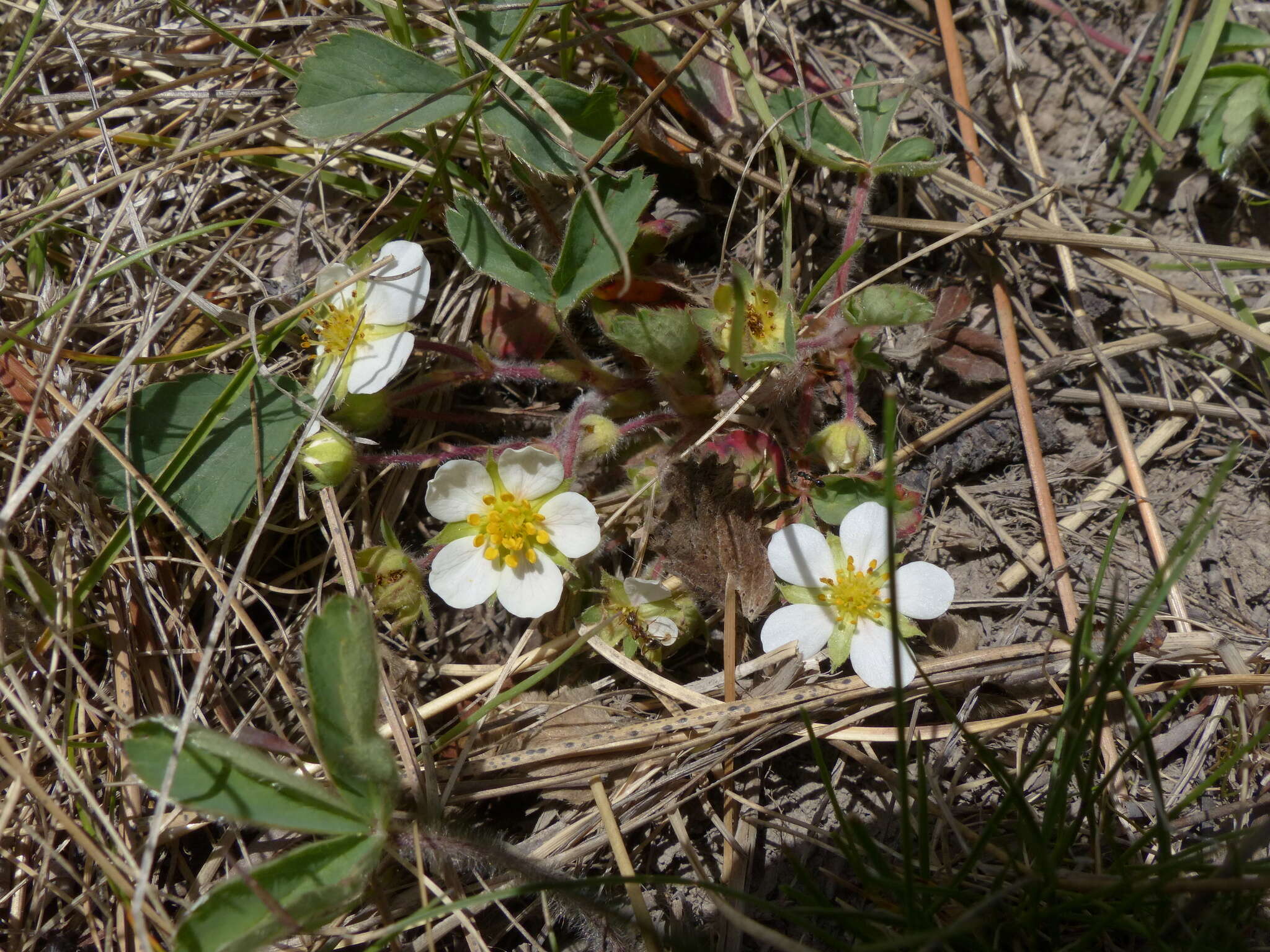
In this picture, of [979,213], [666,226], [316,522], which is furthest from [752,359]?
[316,522]

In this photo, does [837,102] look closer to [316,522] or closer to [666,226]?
[666,226]

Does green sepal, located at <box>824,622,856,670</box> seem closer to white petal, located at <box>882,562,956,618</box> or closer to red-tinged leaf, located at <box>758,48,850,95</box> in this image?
white petal, located at <box>882,562,956,618</box>

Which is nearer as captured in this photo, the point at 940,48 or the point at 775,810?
the point at 775,810

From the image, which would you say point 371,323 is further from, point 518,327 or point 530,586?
point 530,586

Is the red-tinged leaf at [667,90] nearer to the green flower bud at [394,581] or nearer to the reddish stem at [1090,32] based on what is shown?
the reddish stem at [1090,32]

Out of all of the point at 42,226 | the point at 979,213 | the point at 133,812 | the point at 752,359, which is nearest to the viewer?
the point at 752,359

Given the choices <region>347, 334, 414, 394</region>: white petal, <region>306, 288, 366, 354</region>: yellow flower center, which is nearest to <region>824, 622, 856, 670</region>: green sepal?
<region>347, 334, 414, 394</region>: white petal

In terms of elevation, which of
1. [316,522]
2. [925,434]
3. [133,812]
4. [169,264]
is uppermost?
[169,264]
